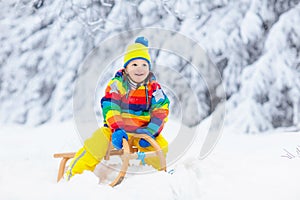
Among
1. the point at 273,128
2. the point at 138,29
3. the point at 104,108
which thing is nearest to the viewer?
the point at 104,108

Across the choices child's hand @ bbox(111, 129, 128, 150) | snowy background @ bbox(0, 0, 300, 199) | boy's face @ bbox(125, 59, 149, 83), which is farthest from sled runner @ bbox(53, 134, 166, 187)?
boy's face @ bbox(125, 59, 149, 83)

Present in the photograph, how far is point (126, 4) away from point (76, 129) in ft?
6.35

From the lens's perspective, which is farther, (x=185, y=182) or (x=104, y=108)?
(x=104, y=108)

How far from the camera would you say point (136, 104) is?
3342 mm

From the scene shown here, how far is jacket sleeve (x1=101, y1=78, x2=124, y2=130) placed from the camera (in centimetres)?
315

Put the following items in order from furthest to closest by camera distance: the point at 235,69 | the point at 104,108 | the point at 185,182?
1. the point at 235,69
2. the point at 104,108
3. the point at 185,182

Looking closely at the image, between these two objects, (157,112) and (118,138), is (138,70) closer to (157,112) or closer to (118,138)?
(157,112)

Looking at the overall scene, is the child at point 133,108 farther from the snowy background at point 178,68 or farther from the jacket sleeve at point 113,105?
the snowy background at point 178,68

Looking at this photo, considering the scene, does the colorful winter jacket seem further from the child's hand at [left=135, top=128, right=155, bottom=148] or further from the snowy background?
the snowy background

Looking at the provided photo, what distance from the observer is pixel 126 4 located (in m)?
5.55

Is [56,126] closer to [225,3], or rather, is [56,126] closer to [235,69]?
[235,69]

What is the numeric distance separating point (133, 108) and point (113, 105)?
0.20 m

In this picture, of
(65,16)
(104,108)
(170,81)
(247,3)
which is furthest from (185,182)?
(65,16)

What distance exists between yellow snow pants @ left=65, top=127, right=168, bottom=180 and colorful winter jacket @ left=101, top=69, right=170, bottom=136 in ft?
0.31
